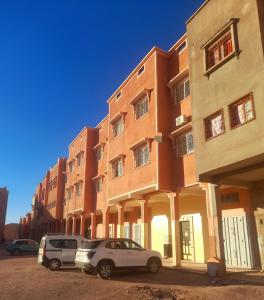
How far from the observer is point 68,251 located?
64.0 feet

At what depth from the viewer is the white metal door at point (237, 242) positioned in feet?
56.4

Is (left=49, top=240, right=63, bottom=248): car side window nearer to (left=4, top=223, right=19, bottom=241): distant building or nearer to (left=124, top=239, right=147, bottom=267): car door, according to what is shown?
(left=124, top=239, right=147, bottom=267): car door

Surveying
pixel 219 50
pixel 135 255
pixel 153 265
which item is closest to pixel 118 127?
pixel 219 50

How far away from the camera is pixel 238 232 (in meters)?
17.8

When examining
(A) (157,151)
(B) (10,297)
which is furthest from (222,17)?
(B) (10,297)

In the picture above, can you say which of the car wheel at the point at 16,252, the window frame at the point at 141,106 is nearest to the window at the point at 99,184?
the car wheel at the point at 16,252

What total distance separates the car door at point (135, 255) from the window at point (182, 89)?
914 cm

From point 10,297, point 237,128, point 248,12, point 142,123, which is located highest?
point 248,12

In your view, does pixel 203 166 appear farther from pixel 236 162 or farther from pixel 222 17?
pixel 222 17

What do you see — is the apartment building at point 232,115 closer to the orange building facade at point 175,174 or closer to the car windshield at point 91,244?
the orange building facade at point 175,174

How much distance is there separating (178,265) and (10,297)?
10.5 meters

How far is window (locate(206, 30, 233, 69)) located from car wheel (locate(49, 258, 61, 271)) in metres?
13.4

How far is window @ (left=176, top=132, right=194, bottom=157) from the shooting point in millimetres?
18948

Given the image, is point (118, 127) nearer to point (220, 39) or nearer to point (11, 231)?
point (220, 39)
